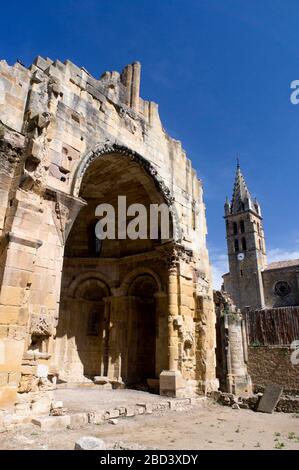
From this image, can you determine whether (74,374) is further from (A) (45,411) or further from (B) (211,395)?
(A) (45,411)

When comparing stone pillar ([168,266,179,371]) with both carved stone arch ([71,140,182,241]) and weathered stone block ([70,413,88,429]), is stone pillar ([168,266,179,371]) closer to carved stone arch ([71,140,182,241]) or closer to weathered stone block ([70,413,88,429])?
carved stone arch ([71,140,182,241])

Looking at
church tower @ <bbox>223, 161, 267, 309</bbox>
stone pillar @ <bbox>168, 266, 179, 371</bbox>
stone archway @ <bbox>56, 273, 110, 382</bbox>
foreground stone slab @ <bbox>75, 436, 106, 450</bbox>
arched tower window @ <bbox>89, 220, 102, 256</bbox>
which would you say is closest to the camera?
foreground stone slab @ <bbox>75, 436, 106, 450</bbox>

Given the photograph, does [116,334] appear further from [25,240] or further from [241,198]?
[241,198]

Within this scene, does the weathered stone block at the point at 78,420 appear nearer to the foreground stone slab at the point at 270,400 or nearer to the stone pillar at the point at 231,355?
the foreground stone slab at the point at 270,400

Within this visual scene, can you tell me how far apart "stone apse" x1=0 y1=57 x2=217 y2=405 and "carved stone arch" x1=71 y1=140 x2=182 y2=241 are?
0.03 m

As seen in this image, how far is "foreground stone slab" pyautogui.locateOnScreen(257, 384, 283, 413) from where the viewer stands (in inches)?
373

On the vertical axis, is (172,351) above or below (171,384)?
above

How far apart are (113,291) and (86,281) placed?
116cm

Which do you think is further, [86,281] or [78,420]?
[86,281]

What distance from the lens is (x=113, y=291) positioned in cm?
1249

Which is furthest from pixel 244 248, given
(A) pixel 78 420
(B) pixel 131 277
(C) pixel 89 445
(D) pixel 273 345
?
(C) pixel 89 445

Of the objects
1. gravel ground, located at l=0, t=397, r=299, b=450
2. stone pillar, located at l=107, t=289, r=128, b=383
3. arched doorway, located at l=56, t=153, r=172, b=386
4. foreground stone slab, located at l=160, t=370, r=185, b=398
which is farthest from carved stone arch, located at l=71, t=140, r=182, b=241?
gravel ground, located at l=0, t=397, r=299, b=450

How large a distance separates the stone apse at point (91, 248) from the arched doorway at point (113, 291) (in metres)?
0.04
